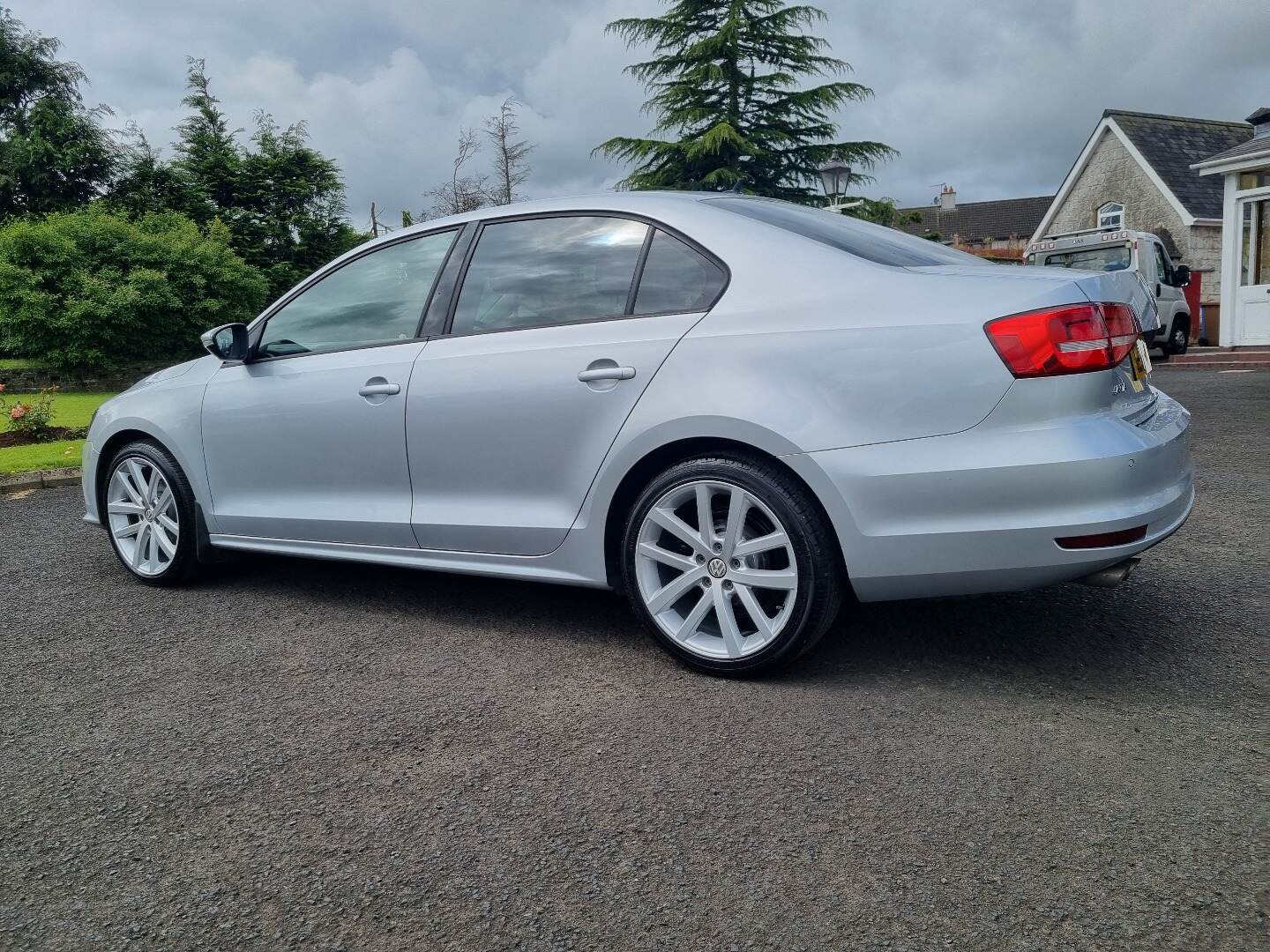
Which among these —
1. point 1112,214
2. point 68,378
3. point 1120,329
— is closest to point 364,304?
point 1120,329

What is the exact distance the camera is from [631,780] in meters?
2.55

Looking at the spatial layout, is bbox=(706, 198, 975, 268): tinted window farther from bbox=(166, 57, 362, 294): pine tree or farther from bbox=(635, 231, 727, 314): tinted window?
bbox=(166, 57, 362, 294): pine tree

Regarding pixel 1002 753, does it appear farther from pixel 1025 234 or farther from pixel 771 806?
pixel 1025 234

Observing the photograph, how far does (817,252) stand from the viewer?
3.14 m

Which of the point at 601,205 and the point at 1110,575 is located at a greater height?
the point at 601,205

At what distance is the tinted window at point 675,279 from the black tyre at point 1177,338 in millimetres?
17765

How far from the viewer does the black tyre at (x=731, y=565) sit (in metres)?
3.02

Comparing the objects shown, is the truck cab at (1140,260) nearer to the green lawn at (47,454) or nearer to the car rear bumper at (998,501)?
the green lawn at (47,454)

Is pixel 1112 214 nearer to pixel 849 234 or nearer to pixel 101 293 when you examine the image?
pixel 101 293

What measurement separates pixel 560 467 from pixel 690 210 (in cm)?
101


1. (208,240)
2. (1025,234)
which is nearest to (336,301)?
(208,240)

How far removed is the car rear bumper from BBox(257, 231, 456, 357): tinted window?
1886mm

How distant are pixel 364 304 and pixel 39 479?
18.2 feet

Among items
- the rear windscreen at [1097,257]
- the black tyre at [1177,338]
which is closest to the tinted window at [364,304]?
the rear windscreen at [1097,257]
